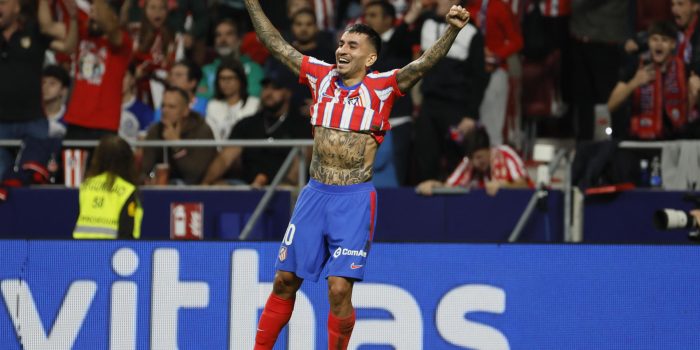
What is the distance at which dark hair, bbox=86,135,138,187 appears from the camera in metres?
11.4

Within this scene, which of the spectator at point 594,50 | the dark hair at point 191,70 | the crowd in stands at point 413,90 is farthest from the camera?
the dark hair at point 191,70

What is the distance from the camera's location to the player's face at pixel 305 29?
14.0 m

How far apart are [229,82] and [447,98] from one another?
90.2 inches

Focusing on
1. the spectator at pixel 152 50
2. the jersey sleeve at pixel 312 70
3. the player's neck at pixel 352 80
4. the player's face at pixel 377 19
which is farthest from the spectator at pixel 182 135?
the player's neck at pixel 352 80

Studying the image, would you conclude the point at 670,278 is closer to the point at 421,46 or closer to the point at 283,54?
the point at 283,54

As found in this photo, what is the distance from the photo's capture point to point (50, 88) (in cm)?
1488

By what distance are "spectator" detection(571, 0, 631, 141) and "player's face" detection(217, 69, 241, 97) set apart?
3517 millimetres

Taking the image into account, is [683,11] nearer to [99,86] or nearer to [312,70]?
[312,70]

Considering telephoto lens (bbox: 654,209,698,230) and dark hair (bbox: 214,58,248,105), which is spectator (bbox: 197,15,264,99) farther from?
telephoto lens (bbox: 654,209,698,230)

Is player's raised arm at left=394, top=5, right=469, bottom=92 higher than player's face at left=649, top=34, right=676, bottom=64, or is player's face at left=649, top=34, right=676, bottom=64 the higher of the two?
player's face at left=649, top=34, right=676, bottom=64

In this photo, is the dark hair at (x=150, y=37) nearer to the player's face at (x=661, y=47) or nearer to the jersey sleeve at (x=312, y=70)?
the player's face at (x=661, y=47)

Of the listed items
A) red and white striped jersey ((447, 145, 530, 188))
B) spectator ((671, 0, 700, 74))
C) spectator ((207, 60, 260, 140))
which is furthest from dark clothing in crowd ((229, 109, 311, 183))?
spectator ((671, 0, 700, 74))

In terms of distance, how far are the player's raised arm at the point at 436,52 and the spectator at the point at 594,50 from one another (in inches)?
229

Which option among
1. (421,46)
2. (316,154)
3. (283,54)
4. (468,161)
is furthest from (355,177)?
(421,46)
